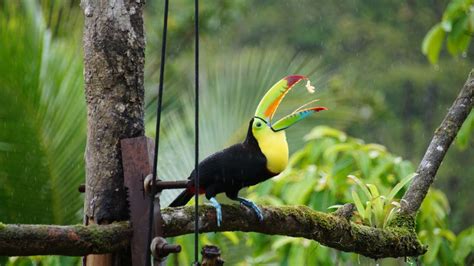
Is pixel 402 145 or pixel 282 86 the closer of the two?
pixel 282 86

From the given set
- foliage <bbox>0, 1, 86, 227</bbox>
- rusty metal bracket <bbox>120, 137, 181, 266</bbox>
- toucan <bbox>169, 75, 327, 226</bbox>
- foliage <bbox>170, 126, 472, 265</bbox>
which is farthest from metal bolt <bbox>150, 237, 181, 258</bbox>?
foliage <bbox>0, 1, 86, 227</bbox>

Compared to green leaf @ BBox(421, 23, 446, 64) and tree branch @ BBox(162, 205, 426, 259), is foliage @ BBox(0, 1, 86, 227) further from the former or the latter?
tree branch @ BBox(162, 205, 426, 259)

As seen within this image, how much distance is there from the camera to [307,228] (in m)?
3.00

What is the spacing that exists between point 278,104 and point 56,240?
0.96 meters

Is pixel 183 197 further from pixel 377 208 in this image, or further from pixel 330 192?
pixel 330 192

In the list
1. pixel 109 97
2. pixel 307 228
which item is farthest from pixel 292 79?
pixel 109 97

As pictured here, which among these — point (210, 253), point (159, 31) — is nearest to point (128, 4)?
point (210, 253)

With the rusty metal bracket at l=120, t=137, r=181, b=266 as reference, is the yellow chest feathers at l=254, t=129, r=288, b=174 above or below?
above

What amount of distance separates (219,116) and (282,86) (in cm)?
278

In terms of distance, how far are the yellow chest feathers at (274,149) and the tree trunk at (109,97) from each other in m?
0.50

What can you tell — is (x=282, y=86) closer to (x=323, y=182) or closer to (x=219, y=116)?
(x=323, y=182)

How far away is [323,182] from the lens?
14.1 feet

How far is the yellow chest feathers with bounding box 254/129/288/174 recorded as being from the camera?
2973 mm

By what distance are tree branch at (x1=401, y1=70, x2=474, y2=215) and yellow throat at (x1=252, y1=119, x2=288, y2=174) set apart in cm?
65
